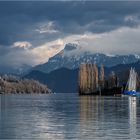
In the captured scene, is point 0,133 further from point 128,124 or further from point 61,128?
point 128,124

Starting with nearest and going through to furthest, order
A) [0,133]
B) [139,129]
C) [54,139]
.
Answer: [54,139], [0,133], [139,129]

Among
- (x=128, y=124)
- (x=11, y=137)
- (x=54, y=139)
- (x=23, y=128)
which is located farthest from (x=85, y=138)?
(x=128, y=124)

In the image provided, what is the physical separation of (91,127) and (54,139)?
14235 millimetres

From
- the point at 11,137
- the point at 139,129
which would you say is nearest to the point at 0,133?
the point at 11,137

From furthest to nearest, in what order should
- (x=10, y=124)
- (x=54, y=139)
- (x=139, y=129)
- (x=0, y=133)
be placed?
(x=10, y=124), (x=139, y=129), (x=0, y=133), (x=54, y=139)

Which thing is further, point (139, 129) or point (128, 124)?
point (128, 124)

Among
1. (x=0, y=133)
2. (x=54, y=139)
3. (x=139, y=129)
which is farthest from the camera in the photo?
(x=139, y=129)

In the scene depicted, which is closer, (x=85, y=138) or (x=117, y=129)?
(x=85, y=138)

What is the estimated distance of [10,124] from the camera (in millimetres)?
79250

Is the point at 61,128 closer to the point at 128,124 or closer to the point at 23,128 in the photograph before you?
the point at 23,128

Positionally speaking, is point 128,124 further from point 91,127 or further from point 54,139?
point 54,139

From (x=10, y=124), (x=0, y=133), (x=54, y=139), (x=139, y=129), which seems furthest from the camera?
(x=10, y=124)

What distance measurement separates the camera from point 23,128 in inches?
2869

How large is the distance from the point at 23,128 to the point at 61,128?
5.27 metres
